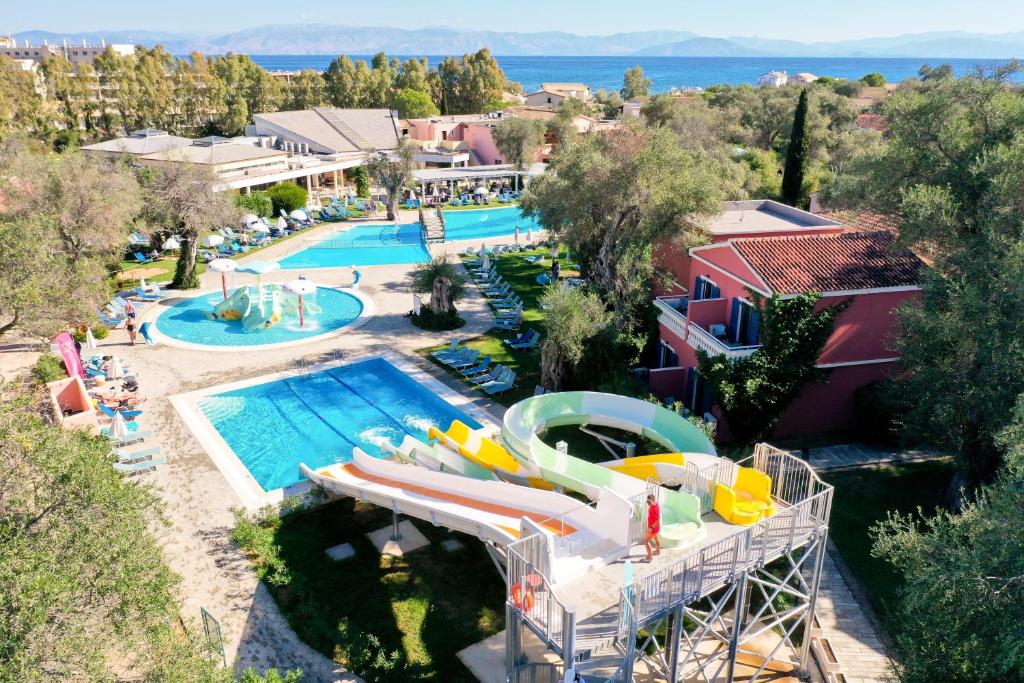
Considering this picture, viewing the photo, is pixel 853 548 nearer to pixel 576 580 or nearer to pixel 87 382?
pixel 576 580

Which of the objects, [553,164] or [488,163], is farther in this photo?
[488,163]

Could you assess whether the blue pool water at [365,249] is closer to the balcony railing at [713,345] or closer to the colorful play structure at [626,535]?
the balcony railing at [713,345]

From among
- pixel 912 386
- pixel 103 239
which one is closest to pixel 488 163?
A: pixel 103 239

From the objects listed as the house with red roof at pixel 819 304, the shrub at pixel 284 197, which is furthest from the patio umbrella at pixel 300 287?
the shrub at pixel 284 197

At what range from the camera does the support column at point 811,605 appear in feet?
39.4

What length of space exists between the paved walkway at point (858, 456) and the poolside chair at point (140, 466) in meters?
17.0

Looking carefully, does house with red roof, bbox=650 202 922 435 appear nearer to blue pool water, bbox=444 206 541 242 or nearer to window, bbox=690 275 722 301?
window, bbox=690 275 722 301

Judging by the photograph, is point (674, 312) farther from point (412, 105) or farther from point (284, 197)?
point (412, 105)

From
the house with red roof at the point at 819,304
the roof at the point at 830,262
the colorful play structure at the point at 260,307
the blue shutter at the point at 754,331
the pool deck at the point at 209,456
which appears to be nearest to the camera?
the pool deck at the point at 209,456

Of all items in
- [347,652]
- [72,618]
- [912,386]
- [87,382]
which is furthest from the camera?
[87,382]

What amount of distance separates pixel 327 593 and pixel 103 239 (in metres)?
19.0

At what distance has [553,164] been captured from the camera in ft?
101

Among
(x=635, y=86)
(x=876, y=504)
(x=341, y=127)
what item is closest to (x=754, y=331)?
(x=876, y=504)

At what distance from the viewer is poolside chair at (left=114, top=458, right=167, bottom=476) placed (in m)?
18.2
